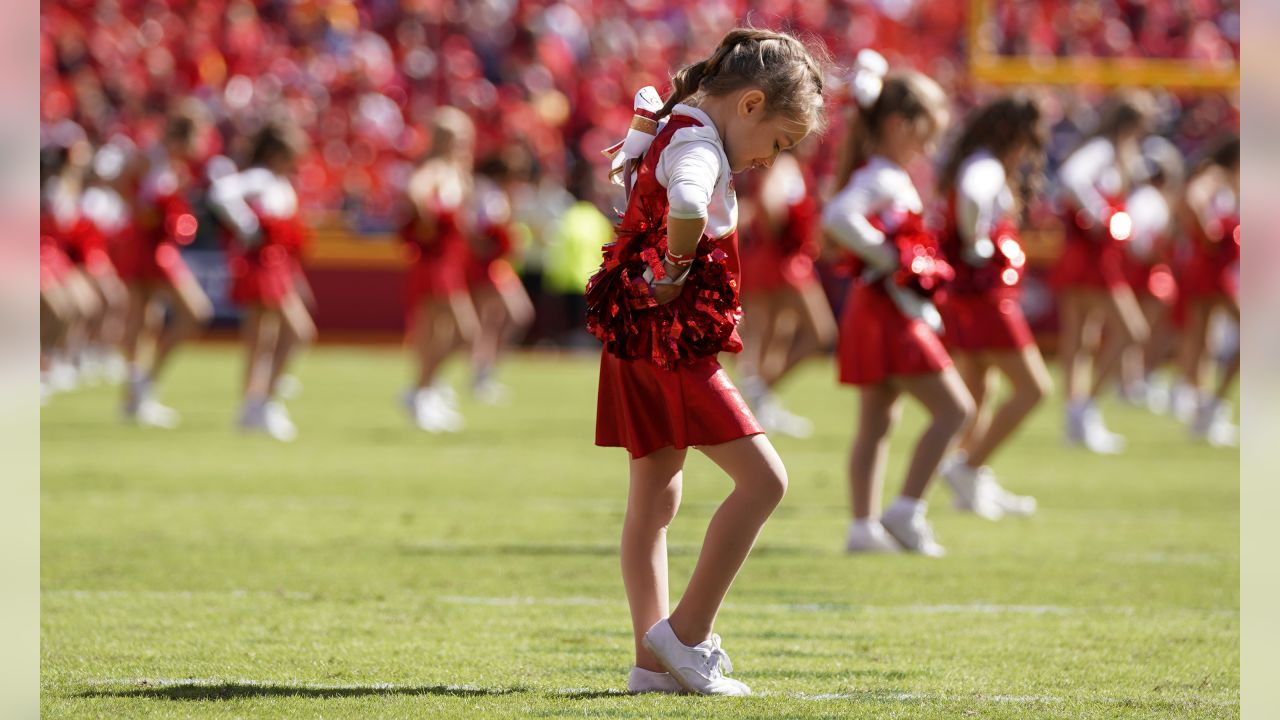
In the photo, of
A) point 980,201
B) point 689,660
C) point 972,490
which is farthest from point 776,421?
point 689,660

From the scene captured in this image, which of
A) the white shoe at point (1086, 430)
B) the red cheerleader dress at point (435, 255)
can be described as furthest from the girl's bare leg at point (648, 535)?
the red cheerleader dress at point (435, 255)

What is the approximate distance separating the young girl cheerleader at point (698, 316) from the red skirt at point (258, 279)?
7570 mm

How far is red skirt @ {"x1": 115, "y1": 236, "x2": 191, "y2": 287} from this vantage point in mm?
12094

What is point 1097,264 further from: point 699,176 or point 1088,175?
point 699,176

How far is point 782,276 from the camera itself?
12609 millimetres

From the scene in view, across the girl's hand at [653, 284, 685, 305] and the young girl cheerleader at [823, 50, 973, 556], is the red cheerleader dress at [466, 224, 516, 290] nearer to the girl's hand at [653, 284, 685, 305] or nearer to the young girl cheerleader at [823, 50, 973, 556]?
the young girl cheerleader at [823, 50, 973, 556]

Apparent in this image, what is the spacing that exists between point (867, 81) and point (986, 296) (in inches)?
51.3

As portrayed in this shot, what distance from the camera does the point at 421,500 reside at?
318 inches

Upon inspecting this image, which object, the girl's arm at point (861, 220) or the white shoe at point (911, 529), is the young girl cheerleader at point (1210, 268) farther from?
the girl's arm at point (861, 220)

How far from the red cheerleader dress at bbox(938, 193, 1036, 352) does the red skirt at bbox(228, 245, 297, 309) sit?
5188mm

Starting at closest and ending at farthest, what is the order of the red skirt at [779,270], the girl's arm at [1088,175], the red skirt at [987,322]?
the red skirt at [987,322] → the girl's arm at [1088,175] → the red skirt at [779,270]

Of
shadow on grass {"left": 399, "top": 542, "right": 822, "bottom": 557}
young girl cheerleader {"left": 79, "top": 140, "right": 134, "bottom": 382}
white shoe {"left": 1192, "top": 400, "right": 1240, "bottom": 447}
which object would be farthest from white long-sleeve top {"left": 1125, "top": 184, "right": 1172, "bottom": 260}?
young girl cheerleader {"left": 79, "top": 140, "right": 134, "bottom": 382}

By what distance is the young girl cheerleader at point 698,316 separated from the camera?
383cm
